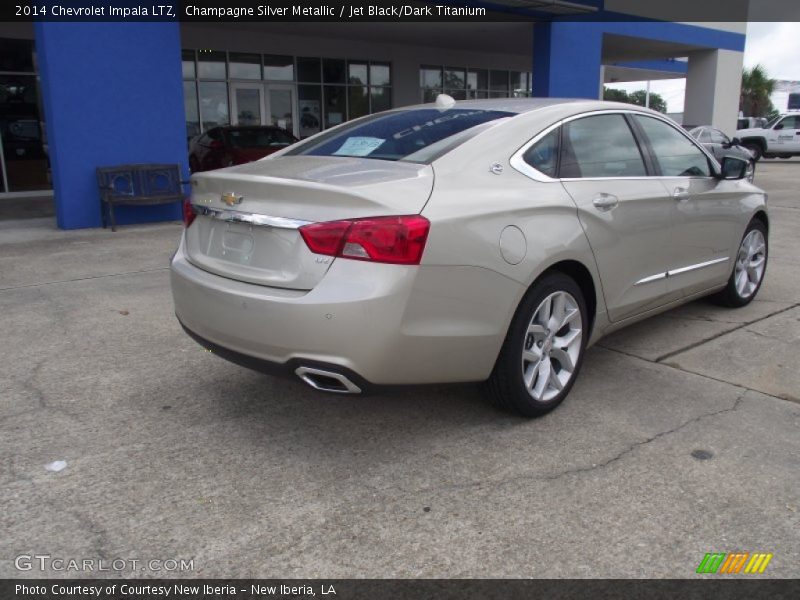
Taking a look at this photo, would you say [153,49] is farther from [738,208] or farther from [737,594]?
[737,594]

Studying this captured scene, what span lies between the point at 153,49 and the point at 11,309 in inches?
238

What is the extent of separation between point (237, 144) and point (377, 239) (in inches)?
493

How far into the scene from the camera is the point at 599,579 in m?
A: 2.45

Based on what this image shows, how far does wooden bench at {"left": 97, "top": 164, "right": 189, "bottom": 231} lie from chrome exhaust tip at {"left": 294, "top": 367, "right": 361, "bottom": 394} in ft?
26.8

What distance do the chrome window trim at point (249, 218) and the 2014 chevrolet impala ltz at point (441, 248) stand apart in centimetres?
1

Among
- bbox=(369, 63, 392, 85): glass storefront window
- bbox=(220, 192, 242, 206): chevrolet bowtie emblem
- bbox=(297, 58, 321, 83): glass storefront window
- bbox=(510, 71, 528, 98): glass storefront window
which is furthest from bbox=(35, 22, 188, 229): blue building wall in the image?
bbox=(510, 71, 528, 98): glass storefront window

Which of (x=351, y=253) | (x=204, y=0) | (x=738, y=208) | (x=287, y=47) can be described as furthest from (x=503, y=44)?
(x=351, y=253)

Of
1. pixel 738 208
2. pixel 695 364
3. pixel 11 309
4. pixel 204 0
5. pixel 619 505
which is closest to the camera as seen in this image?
pixel 619 505

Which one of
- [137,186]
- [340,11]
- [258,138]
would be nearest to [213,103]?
[258,138]

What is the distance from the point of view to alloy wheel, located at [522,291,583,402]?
11.7 feet

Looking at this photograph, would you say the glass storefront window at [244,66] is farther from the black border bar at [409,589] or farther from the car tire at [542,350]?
the black border bar at [409,589]

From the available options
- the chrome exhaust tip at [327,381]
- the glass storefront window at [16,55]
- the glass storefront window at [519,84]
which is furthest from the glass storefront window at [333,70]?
the chrome exhaust tip at [327,381]

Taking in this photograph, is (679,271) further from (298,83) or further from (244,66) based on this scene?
(298,83)

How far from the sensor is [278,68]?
62.3 feet
